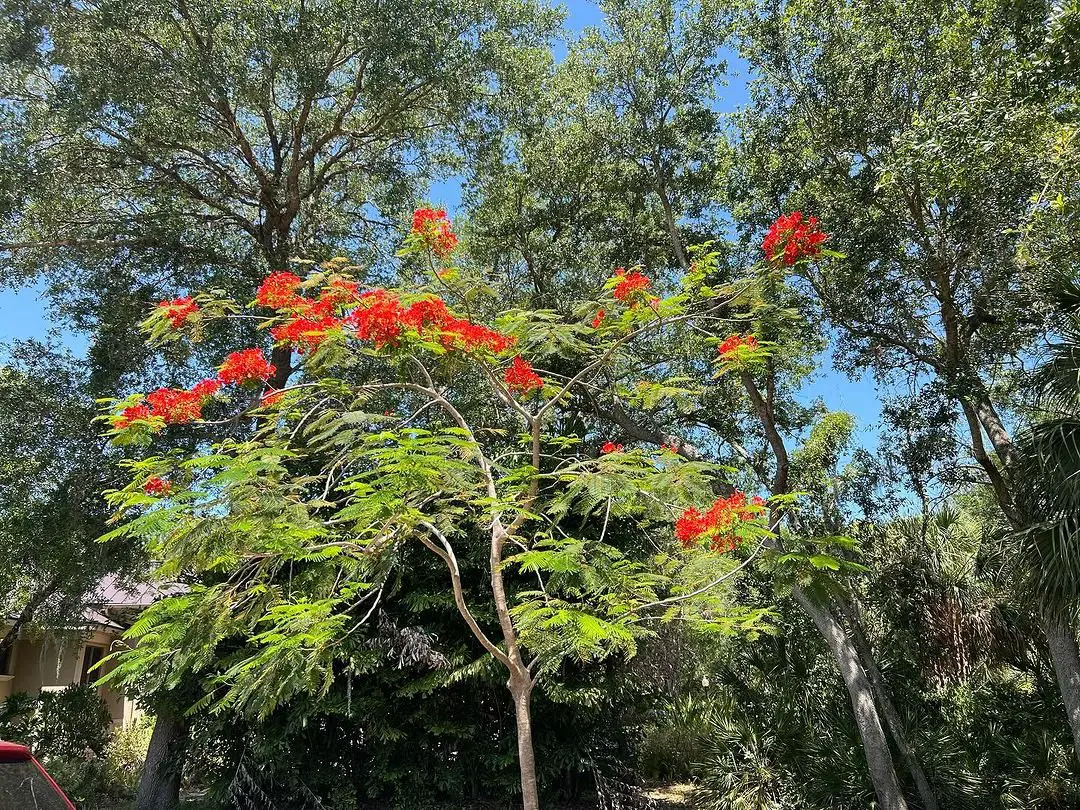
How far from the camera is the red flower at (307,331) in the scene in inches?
240

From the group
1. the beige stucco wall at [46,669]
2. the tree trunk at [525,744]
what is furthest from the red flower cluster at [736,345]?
the beige stucco wall at [46,669]

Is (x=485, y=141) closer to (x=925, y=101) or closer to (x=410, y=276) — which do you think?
(x=410, y=276)

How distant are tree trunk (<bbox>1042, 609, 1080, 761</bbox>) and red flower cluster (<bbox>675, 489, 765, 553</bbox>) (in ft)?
16.5

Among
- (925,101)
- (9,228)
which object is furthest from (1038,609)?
(9,228)

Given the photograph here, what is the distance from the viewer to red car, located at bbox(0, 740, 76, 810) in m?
2.86

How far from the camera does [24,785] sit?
9.63 feet

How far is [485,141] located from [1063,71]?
7.99 meters

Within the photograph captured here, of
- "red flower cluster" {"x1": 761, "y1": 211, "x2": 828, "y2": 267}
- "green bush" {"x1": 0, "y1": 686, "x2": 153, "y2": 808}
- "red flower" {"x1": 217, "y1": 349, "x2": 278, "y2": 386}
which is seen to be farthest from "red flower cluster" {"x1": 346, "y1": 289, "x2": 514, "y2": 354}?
"green bush" {"x1": 0, "y1": 686, "x2": 153, "y2": 808}

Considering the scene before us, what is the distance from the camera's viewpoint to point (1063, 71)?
18.8ft

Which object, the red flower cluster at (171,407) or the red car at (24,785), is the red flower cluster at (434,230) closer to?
the red flower cluster at (171,407)

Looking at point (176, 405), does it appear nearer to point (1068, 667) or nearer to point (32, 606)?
point (32, 606)

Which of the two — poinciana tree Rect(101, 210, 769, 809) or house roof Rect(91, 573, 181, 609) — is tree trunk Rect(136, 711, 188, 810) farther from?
poinciana tree Rect(101, 210, 769, 809)

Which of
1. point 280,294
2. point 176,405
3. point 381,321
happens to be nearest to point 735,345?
point 381,321

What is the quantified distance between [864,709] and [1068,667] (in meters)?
2.30
